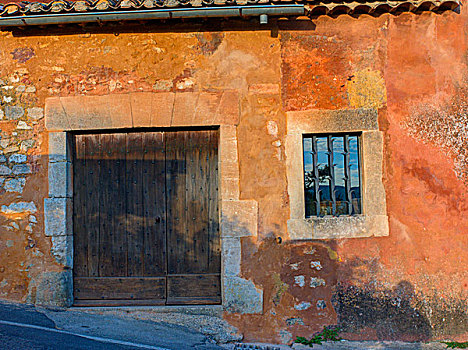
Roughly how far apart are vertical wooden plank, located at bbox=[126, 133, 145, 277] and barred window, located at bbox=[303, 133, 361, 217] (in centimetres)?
177

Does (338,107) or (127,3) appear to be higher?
(127,3)

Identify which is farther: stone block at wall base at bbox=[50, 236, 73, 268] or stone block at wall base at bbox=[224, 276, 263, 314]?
stone block at wall base at bbox=[50, 236, 73, 268]

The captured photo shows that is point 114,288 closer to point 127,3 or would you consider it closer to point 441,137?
Result: point 127,3

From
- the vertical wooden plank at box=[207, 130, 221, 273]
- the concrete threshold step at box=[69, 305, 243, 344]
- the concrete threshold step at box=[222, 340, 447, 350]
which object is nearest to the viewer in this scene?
the concrete threshold step at box=[222, 340, 447, 350]

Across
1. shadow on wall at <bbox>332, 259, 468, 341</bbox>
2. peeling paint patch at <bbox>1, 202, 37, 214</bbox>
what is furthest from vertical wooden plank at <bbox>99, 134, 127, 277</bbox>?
shadow on wall at <bbox>332, 259, 468, 341</bbox>

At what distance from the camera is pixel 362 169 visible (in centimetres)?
429

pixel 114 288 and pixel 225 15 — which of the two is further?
pixel 114 288

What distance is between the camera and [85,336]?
3609 mm

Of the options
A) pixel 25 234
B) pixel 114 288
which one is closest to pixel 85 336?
pixel 114 288

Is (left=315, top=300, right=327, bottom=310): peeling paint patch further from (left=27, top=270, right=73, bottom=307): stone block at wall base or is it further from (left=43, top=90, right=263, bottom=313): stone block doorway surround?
(left=27, top=270, right=73, bottom=307): stone block at wall base

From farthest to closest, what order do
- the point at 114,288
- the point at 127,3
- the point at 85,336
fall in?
1. the point at 114,288
2. the point at 127,3
3. the point at 85,336

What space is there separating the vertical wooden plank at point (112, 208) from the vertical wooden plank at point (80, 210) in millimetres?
173

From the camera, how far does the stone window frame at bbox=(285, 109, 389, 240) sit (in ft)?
13.7

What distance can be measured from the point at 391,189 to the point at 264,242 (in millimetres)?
1408
